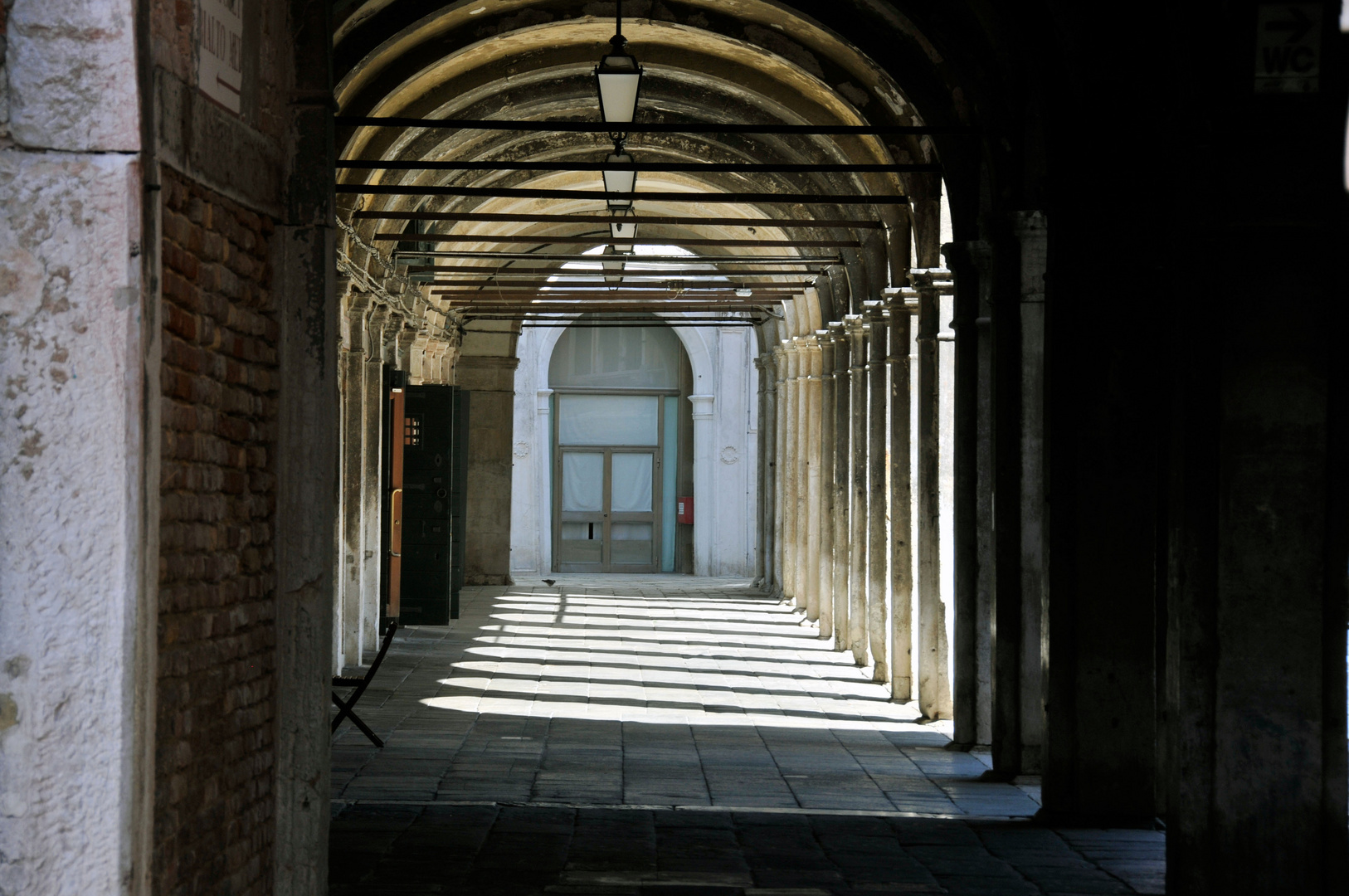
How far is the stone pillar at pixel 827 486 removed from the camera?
16672mm

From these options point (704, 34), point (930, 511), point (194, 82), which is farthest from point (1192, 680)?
point (704, 34)

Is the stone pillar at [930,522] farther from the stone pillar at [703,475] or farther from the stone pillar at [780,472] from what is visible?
the stone pillar at [703,475]

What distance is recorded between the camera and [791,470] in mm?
19703

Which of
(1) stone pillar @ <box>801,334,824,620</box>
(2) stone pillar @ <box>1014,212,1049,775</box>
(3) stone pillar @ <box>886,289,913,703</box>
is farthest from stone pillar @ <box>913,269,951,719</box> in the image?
(1) stone pillar @ <box>801,334,824,620</box>

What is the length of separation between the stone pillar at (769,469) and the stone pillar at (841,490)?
5964mm

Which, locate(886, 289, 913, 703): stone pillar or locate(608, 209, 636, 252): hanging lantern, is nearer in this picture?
locate(886, 289, 913, 703): stone pillar

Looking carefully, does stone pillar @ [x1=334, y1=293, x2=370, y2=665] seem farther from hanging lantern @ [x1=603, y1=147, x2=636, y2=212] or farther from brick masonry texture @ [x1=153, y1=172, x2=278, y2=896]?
brick masonry texture @ [x1=153, y1=172, x2=278, y2=896]

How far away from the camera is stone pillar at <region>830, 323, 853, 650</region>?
1548 cm

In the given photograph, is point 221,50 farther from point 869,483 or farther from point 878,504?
point 869,483

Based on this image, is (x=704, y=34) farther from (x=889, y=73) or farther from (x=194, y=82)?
(x=194, y=82)

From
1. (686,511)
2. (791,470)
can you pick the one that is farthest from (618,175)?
(686,511)

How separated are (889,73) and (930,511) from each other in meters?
3.01

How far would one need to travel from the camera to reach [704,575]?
27156 mm

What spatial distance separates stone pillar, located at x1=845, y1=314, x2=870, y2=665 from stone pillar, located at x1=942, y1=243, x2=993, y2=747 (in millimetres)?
4837
